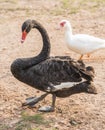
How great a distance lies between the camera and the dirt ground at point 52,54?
4789mm

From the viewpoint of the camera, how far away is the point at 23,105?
5.11 m

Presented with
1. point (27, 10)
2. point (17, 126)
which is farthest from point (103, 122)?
point (27, 10)

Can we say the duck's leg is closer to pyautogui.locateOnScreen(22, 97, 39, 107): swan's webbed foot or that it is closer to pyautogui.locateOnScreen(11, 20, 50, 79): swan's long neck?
pyautogui.locateOnScreen(22, 97, 39, 107): swan's webbed foot

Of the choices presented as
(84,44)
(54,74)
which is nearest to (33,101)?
(54,74)

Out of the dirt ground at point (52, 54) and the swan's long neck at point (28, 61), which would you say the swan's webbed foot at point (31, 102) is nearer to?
the dirt ground at point (52, 54)

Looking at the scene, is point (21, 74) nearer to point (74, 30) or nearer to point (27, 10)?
point (74, 30)

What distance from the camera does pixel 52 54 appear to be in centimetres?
675

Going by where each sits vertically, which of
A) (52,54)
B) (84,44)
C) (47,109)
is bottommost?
(47,109)

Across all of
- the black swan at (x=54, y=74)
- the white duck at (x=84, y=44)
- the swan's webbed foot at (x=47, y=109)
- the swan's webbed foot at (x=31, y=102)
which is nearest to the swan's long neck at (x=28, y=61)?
the black swan at (x=54, y=74)

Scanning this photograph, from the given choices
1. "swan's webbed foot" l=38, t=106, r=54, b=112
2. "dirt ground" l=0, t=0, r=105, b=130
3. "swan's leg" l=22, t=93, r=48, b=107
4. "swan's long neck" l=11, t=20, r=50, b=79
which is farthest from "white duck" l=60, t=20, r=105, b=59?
"swan's webbed foot" l=38, t=106, r=54, b=112

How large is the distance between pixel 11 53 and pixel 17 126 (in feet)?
7.66

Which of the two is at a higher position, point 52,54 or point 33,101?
point 52,54

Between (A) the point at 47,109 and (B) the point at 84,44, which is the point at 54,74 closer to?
(A) the point at 47,109

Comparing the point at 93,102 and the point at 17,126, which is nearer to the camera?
the point at 17,126
